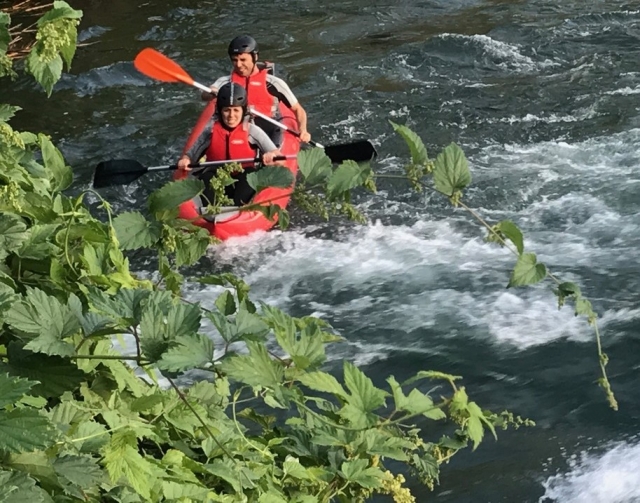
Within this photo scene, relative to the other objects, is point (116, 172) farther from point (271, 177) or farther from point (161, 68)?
point (271, 177)

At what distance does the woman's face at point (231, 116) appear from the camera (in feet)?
17.7

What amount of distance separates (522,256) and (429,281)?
3478 millimetres

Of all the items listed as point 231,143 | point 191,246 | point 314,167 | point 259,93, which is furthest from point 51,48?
point 259,93

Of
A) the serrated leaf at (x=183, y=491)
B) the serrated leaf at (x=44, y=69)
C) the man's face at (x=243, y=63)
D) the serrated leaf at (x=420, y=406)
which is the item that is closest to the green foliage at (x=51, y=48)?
the serrated leaf at (x=44, y=69)

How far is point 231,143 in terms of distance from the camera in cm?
546

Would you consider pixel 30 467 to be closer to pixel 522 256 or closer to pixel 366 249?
pixel 522 256

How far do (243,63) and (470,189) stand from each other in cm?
197

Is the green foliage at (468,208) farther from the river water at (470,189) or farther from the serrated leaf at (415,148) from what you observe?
the river water at (470,189)

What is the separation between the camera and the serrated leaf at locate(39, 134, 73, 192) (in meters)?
2.06

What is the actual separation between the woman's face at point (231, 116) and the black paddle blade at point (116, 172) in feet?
2.32

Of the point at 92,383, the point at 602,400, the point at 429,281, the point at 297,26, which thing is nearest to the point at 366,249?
the point at 429,281

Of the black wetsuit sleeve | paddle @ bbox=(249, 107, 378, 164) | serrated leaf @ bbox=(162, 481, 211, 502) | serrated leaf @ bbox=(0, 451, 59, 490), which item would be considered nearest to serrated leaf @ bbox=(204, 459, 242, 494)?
serrated leaf @ bbox=(162, 481, 211, 502)

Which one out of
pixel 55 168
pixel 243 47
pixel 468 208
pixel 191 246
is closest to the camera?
pixel 468 208

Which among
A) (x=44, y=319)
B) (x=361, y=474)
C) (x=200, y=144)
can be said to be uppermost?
(x=44, y=319)
